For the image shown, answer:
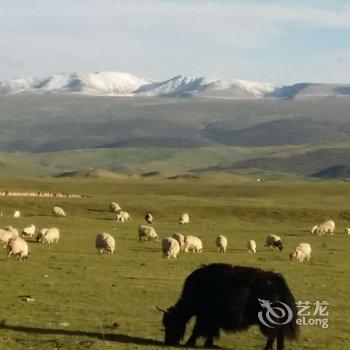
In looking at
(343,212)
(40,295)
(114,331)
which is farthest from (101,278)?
(343,212)

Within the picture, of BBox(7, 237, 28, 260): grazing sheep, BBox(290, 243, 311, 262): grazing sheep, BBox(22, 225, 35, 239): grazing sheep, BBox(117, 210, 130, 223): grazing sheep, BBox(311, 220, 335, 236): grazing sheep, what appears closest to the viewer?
BBox(7, 237, 28, 260): grazing sheep

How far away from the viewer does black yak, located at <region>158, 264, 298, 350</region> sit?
16.0m

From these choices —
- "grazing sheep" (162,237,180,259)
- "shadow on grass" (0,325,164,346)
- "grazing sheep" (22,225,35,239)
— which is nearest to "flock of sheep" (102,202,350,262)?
"grazing sheep" (162,237,180,259)

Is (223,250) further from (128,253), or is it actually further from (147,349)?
(147,349)

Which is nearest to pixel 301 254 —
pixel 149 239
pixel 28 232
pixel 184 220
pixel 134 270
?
pixel 134 270

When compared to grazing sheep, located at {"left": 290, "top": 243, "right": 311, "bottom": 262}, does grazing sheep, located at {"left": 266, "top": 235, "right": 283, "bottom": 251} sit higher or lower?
lower

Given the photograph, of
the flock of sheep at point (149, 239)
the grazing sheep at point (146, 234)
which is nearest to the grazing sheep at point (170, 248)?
the flock of sheep at point (149, 239)

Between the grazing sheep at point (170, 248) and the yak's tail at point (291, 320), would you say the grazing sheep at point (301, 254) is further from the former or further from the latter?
the yak's tail at point (291, 320)

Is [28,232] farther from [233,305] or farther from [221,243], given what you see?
[233,305]

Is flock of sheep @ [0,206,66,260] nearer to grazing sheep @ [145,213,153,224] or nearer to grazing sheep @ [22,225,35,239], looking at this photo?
grazing sheep @ [22,225,35,239]

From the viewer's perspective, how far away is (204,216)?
62.4m

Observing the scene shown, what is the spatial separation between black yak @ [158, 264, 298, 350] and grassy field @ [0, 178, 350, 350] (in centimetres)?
79

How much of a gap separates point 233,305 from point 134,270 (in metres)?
13.8

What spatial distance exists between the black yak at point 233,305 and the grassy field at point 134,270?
2.58 ft
